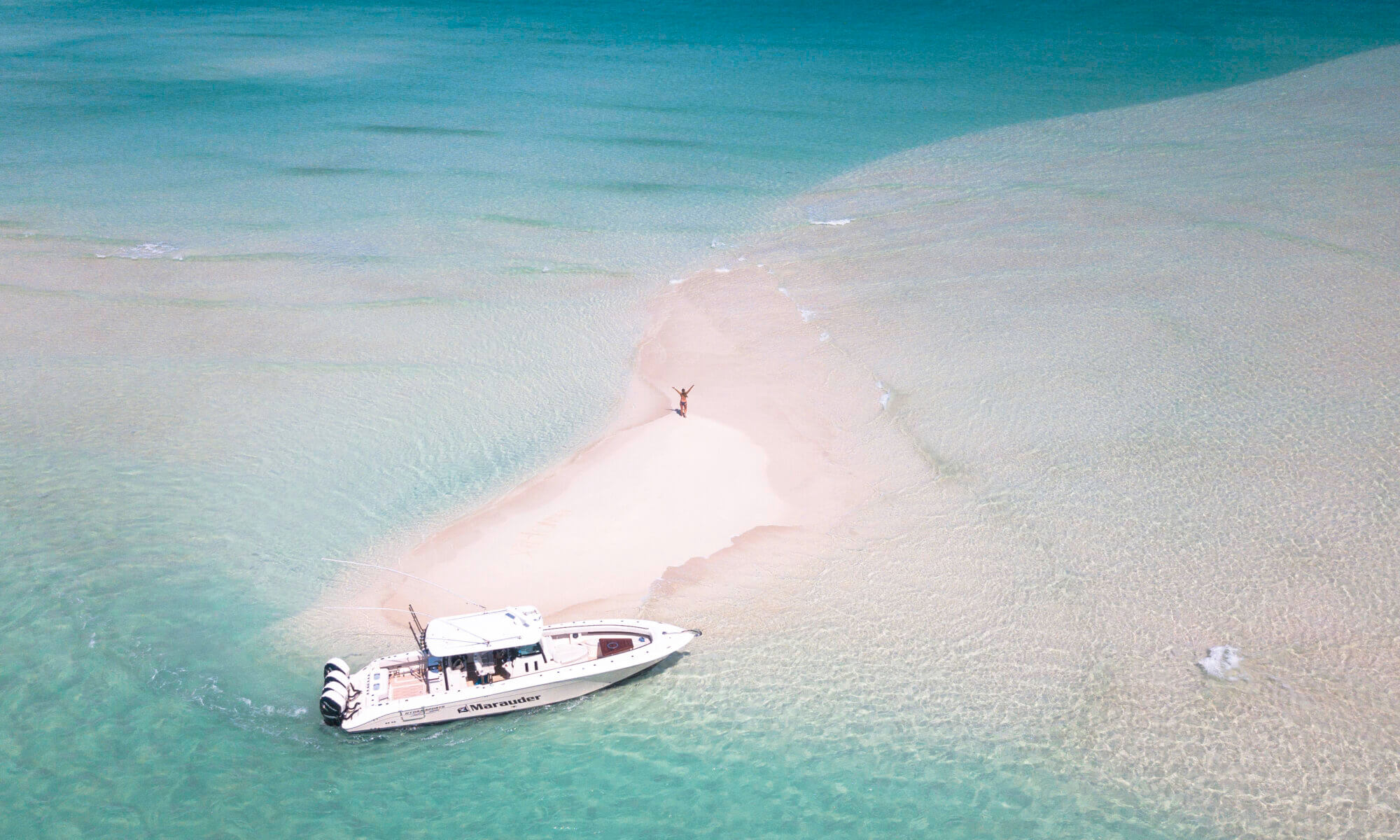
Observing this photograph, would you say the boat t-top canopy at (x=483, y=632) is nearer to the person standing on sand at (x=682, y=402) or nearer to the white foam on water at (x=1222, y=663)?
the person standing on sand at (x=682, y=402)

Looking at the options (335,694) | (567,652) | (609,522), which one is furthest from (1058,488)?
(335,694)

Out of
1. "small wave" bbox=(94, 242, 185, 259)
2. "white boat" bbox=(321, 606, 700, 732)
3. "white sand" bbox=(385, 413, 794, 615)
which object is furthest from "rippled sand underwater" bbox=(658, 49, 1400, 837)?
"small wave" bbox=(94, 242, 185, 259)

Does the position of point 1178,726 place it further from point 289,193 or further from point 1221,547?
point 289,193

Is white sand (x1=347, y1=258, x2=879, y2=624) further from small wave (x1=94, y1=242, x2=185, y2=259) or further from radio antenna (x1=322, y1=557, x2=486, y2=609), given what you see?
small wave (x1=94, y1=242, x2=185, y2=259)

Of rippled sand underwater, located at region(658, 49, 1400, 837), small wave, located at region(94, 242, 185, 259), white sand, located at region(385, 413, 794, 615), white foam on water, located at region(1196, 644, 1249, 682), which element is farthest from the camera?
small wave, located at region(94, 242, 185, 259)

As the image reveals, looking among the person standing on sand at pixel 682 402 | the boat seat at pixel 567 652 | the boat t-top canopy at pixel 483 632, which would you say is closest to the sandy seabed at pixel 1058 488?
the person standing on sand at pixel 682 402

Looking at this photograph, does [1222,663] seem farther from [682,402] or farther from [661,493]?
[682,402]
